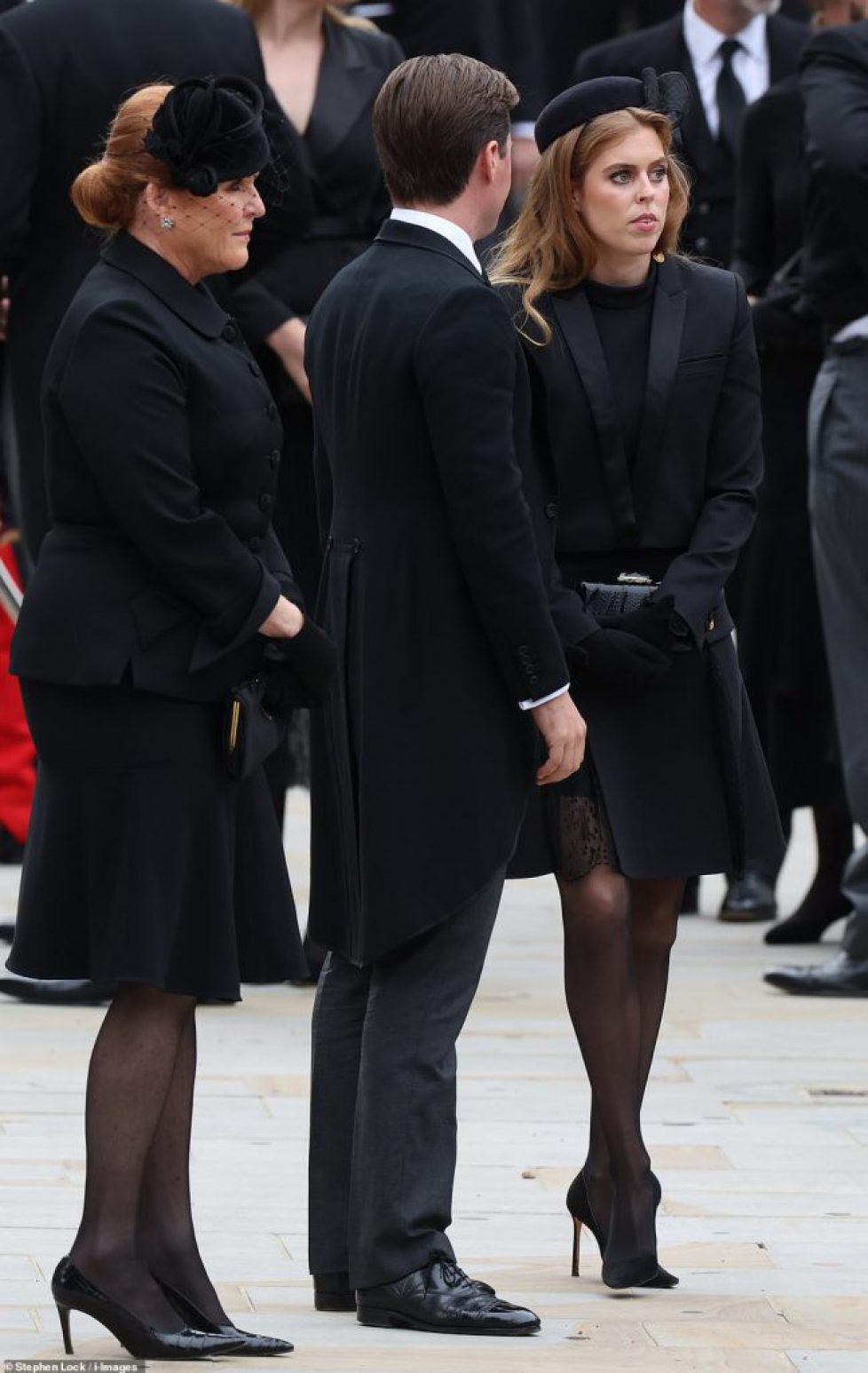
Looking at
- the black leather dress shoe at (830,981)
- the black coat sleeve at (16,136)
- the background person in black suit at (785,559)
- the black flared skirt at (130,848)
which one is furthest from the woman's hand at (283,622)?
the background person in black suit at (785,559)

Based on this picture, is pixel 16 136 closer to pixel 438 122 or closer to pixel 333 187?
pixel 333 187

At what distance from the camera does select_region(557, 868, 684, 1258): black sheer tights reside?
429 centimetres

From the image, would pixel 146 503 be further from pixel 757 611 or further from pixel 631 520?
pixel 757 611

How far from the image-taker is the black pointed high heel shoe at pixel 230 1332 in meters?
3.76

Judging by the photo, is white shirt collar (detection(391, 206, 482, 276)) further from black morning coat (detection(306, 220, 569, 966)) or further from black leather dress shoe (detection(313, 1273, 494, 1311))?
black leather dress shoe (detection(313, 1273, 494, 1311))

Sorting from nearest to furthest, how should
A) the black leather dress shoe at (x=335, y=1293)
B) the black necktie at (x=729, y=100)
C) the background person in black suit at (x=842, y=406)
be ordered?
the black leather dress shoe at (x=335, y=1293), the background person in black suit at (x=842, y=406), the black necktie at (x=729, y=100)

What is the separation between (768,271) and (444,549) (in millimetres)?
3485

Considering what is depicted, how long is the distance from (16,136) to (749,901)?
112 inches

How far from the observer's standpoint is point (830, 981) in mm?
6570

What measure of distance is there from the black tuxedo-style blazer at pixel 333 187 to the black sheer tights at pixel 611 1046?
Answer: 233 cm

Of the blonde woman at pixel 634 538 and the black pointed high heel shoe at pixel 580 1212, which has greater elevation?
the blonde woman at pixel 634 538

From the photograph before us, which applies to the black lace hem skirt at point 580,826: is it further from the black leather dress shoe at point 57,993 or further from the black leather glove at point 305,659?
the black leather dress shoe at point 57,993

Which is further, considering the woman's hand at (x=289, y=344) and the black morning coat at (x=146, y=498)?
the woman's hand at (x=289, y=344)

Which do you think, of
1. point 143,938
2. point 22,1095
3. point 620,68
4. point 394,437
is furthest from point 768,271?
point 143,938
